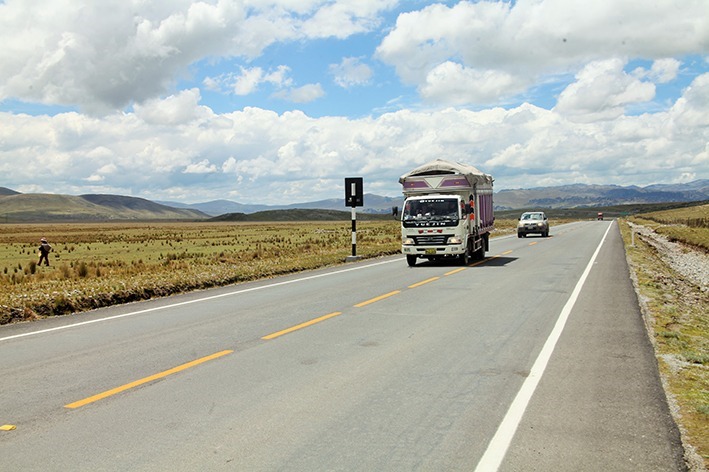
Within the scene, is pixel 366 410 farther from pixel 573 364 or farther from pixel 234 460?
pixel 573 364

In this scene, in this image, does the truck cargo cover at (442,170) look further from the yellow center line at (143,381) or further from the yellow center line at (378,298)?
the yellow center line at (143,381)

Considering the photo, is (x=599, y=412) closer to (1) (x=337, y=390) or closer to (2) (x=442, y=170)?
(1) (x=337, y=390)

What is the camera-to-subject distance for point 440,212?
879 inches

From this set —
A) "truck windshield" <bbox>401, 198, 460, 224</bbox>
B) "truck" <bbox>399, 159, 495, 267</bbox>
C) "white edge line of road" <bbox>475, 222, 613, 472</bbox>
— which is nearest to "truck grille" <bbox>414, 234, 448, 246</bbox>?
"truck" <bbox>399, 159, 495, 267</bbox>

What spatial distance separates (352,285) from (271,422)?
10850 mm

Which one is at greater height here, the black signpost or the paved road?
the black signpost

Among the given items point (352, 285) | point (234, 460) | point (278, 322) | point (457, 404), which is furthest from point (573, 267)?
point (234, 460)

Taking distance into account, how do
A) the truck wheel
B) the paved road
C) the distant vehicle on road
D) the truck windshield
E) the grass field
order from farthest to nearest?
the distant vehicle on road, the truck wheel, the truck windshield, the grass field, the paved road

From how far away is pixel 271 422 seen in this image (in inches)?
215

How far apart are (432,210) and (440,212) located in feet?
1.02

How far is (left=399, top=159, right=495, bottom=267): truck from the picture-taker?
22000mm

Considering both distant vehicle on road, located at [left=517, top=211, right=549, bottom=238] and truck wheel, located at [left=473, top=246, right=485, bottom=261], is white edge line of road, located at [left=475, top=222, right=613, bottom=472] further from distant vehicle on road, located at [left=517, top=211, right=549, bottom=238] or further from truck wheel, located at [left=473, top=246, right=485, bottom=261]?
distant vehicle on road, located at [left=517, top=211, right=549, bottom=238]

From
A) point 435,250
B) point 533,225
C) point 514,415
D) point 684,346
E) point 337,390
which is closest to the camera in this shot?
point 514,415

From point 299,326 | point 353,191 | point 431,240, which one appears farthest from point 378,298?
point 353,191
